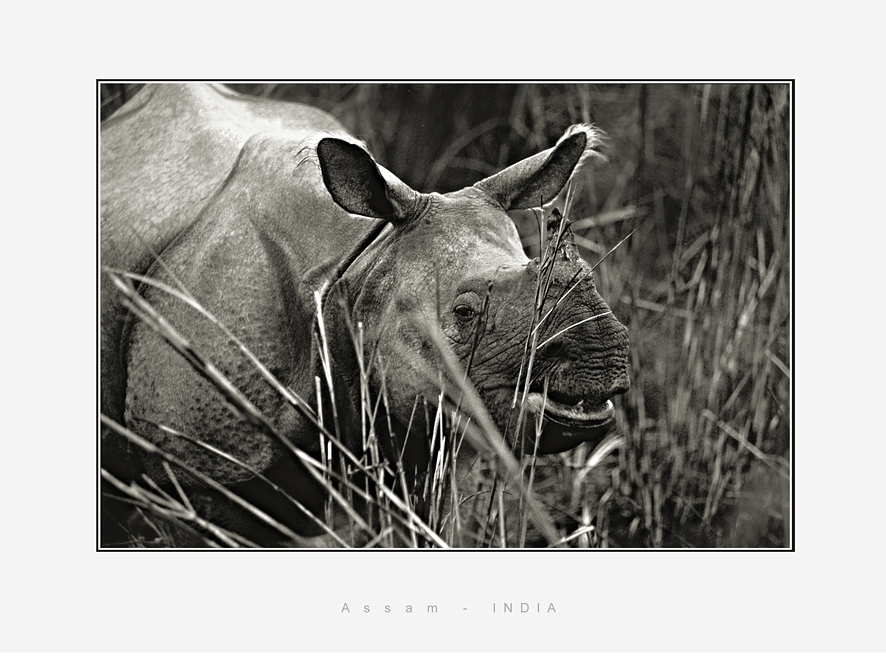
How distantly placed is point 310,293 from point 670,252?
1.44 meters

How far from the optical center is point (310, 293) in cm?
296

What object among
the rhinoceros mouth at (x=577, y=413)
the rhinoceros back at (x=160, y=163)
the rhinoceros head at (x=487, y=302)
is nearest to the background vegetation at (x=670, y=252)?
the rhinoceros back at (x=160, y=163)

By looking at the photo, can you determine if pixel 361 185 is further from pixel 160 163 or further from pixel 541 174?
pixel 160 163

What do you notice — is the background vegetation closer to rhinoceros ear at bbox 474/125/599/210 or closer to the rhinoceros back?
the rhinoceros back

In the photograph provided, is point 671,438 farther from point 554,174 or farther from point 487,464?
point 554,174

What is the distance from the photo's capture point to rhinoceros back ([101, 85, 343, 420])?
3.15m

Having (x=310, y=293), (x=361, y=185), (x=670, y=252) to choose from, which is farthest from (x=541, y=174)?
(x=670, y=252)

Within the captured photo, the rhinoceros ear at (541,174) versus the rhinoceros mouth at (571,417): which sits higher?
the rhinoceros ear at (541,174)

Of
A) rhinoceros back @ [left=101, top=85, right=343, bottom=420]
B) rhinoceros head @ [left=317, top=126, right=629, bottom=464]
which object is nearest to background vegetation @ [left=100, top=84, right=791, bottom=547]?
rhinoceros back @ [left=101, top=85, right=343, bottom=420]

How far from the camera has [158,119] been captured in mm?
3258

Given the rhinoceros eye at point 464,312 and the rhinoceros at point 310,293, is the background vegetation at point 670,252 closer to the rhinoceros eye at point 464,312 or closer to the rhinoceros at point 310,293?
the rhinoceros at point 310,293

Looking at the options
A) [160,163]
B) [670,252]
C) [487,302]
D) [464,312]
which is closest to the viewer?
[487,302]

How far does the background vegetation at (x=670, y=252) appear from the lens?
3201 millimetres

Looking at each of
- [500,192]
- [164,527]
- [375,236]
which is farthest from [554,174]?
[164,527]
